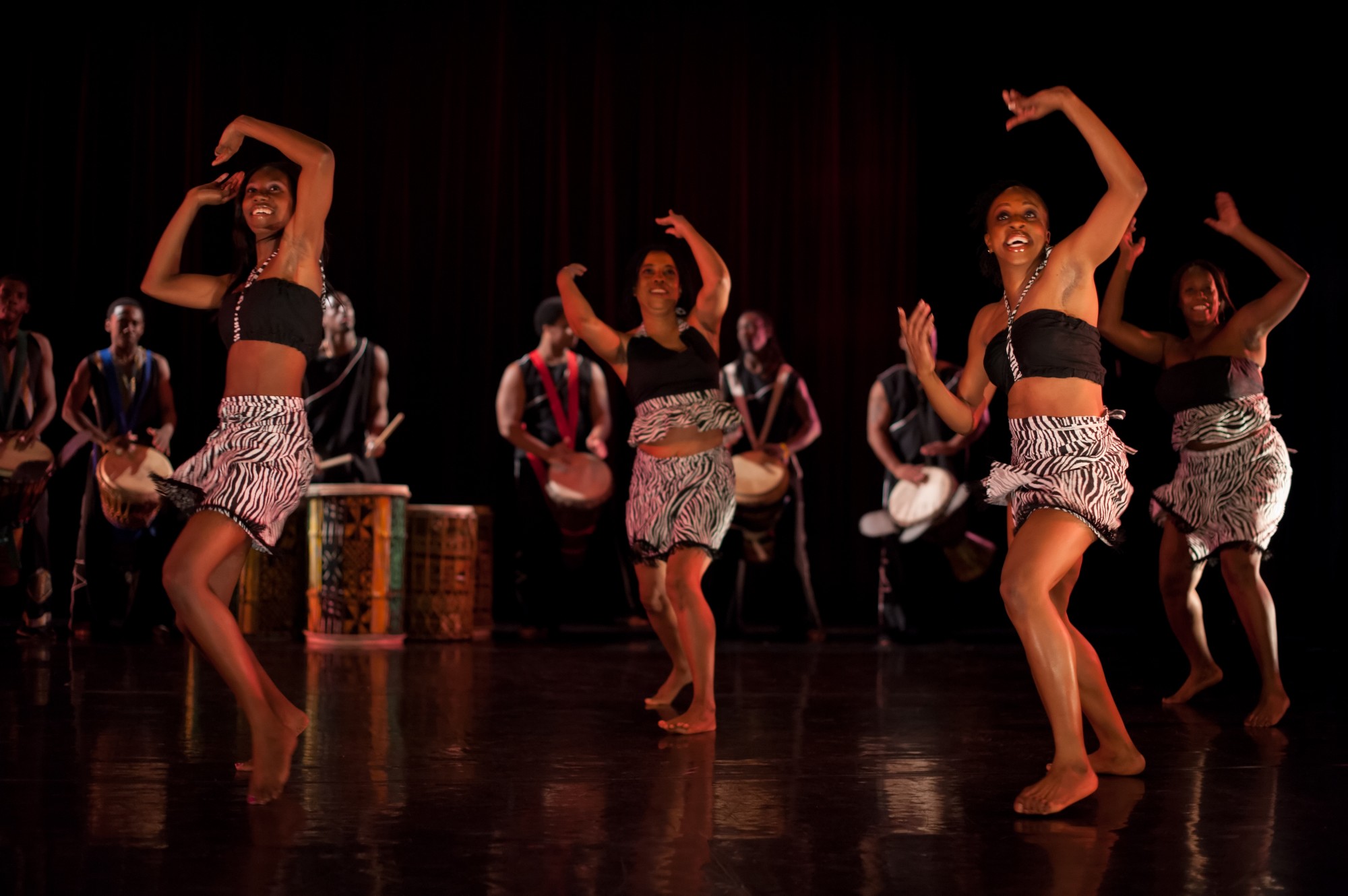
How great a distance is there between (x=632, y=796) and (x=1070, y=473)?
4.09 feet

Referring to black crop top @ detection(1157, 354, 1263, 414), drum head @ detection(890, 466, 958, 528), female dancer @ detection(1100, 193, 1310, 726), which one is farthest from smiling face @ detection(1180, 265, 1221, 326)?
drum head @ detection(890, 466, 958, 528)

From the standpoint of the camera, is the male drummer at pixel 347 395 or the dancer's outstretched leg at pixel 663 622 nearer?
the dancer's outstretched leg at pixel 663 622

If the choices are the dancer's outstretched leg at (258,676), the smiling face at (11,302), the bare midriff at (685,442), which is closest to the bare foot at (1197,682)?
the bare midriff at (685,442)

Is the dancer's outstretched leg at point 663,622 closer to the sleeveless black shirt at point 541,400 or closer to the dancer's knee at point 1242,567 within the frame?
the dancer's knee at point 1242,567

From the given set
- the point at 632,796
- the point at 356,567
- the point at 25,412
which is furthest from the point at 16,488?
the point at 632,796

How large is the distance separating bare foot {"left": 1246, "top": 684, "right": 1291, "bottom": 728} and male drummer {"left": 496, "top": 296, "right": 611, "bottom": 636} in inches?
147

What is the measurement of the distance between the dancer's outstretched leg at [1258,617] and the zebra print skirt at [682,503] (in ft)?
5.85

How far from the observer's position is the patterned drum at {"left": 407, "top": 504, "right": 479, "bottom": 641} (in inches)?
295

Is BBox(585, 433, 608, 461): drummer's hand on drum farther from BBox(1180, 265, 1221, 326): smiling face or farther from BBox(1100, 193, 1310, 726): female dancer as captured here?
BBox(1180, 265, 1221, 326): smiling face

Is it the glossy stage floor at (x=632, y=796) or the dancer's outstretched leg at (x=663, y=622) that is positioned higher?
the dancer's outstretched leg at (x=663, y=622)

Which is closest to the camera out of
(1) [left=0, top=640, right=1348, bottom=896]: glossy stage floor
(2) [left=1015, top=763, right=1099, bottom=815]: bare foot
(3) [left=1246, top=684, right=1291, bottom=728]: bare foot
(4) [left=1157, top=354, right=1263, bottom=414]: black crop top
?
(1) [left=0, top=640, right=1348, bottom=896]: glossy stage floor

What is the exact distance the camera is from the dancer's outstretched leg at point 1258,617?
454cm

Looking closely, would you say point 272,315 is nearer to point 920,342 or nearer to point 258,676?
point 258,676

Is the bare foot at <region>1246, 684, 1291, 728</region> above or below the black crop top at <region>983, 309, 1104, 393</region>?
below
